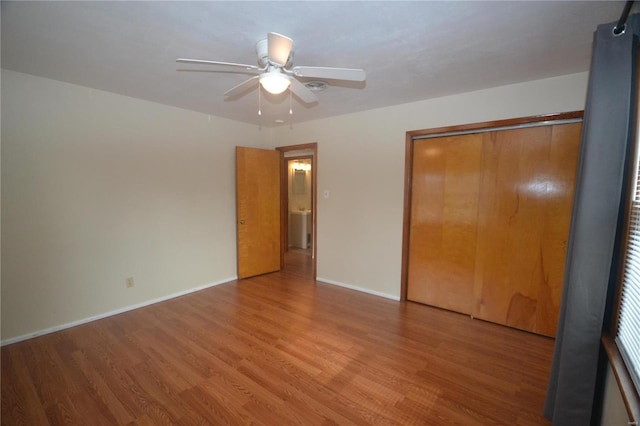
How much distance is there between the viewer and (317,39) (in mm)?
1832

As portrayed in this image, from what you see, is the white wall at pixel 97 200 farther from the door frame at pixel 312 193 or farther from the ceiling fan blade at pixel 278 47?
the ceiling fan blade at pixel 278 47

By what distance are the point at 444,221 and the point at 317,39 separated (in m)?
2.31

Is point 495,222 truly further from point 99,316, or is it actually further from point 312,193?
point 99,316

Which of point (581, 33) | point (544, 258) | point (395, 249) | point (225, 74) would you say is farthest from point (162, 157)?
point (544, 258)

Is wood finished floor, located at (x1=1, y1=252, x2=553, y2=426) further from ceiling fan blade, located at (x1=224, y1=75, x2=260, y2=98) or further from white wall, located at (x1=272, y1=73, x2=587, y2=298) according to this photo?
ceiling fan blade, located at (x1=224, y1=75, x2=260, y2=98)

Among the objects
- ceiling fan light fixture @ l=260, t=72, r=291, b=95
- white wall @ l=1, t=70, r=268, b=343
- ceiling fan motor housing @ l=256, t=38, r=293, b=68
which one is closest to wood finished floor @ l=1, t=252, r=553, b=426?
white wall @ l=1, t=70, r=268, b=343

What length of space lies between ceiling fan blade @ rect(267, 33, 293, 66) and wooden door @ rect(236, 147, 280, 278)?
2616 mm

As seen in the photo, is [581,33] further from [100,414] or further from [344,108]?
[100,414]

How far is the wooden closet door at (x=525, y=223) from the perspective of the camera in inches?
98.6

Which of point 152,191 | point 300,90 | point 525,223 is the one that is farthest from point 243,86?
point 525,223

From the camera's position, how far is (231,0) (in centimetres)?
146

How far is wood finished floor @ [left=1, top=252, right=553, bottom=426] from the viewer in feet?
5.65

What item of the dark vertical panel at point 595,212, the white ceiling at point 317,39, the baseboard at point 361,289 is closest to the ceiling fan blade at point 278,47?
the white ceiling at point 317,39

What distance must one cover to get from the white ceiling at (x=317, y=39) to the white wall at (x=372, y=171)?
0.24m
